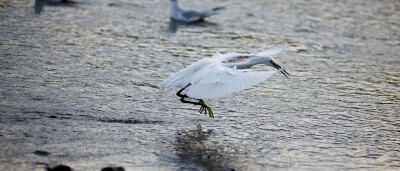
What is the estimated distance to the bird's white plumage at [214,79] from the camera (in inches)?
214

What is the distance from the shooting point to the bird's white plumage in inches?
214

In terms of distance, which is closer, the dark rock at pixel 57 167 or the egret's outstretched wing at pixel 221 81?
the dark rock at pixel 57 167

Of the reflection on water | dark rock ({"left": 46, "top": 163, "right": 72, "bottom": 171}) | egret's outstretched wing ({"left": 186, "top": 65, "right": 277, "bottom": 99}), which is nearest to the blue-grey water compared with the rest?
the reflection on water

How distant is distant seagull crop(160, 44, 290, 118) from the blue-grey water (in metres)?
0.38

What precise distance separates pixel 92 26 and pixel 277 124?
5.01m

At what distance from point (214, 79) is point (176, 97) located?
1329 millimetres

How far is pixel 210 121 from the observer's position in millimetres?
6137

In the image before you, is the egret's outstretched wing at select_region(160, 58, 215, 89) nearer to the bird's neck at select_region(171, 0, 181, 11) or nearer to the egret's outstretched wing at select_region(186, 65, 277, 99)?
the egret's outstretched wing at select_region(186, 65, 277, 99)

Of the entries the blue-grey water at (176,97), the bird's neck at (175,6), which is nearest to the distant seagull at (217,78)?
the blue-grey water at (176,97)

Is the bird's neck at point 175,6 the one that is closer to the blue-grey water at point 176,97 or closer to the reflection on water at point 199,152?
the blue-grey water at point 176,97

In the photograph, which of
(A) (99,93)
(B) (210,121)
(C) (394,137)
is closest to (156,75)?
(A) (99,93)

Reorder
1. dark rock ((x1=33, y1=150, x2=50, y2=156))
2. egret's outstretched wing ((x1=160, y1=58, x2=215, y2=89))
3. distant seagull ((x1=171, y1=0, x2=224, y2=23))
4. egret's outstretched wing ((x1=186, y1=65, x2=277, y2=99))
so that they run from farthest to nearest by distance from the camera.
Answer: distant seagull ((x1=171, y1=0, x2=224, y2=23)) < egret's outstretched wing ((x1=160, y1=58, x2=215, y2=89)) < egret's outstretched wing ((x1=186, y1=65, x2=277, y2=99)) < dark rock ((x1=33, y1=150, x2=50, y2=156))

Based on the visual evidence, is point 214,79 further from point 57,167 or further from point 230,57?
point 57,167

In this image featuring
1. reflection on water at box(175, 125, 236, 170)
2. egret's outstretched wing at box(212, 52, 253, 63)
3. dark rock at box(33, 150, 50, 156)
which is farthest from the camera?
egret's outstretched wing at box(212, 52, 253, 63)
